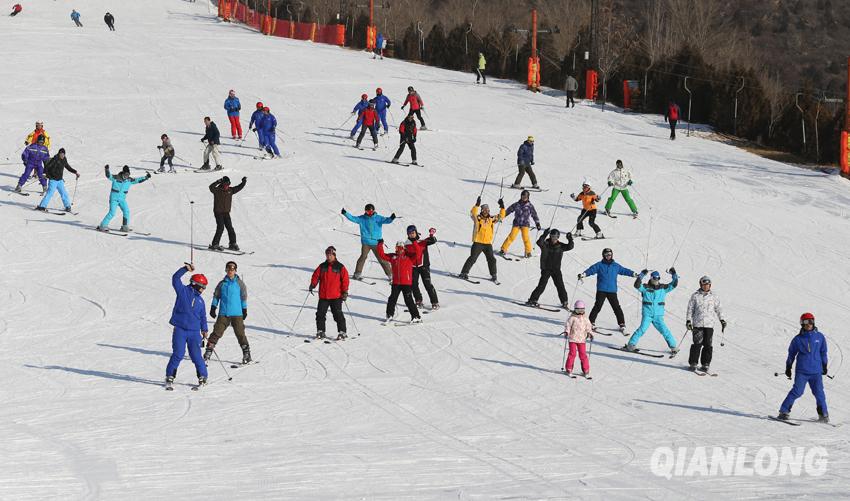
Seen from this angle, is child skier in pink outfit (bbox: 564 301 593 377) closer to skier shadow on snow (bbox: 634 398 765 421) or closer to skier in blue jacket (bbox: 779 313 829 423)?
skier shadow on snow (bbox: 634 398 765 421)

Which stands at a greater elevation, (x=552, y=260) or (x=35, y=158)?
(x=35, y=158)

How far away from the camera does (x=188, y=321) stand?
1300 centimetres

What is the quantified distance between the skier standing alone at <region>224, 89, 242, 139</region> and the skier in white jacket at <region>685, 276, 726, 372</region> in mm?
16327

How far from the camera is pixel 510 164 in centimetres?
2908

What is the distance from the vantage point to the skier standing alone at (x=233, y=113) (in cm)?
2872

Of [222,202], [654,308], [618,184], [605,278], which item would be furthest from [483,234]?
[618,184]

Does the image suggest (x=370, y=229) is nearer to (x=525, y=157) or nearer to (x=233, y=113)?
(x=525, y=157)

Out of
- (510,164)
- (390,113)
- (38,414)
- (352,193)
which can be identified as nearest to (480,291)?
(352,193)

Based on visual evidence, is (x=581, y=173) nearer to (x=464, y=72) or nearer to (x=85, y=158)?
(x=85, y=158)

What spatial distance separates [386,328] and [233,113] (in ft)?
45.6

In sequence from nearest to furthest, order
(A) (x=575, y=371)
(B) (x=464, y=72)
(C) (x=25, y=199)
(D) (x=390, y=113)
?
(A) (x=575, y=371)
(C) (x=25, y=199)
(D) (x=390, y=113)
(B) (x=464, y=72)

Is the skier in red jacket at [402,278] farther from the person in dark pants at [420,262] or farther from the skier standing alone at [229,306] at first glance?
the skier standing alone at [229,306]

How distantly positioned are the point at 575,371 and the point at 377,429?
3.78 metres

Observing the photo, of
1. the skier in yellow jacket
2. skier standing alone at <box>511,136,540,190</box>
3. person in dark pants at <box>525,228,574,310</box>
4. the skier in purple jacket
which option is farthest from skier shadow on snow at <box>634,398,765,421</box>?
the skier in purple jacket
